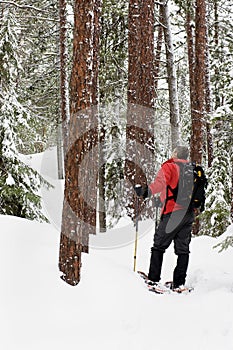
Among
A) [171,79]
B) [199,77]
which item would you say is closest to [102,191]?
[171,79]

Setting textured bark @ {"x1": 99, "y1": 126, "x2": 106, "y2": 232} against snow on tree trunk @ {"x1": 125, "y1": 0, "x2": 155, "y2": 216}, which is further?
textured bark @ {"x1": 99, "y1": 126, "x2": 106, "y2": 232}

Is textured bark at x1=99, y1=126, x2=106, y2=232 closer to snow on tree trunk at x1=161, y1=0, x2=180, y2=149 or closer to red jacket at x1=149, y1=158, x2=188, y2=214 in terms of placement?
snow on tree trunk at x1=161, y1=0, x2=180, y2=149

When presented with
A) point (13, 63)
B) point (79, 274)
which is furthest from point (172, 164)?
point (13, 63)

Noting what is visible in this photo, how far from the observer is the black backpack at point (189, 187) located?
6339 millimetres

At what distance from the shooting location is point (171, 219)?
6.43 meters

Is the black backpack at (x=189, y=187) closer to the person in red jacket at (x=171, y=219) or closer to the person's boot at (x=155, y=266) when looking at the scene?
the person in red jacket at (x=171, y=219)

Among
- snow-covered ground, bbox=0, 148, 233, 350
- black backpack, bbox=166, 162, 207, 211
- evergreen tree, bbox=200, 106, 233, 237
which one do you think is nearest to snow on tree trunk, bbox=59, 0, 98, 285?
snow-covered ground, bbox=0, 148, 233, 350

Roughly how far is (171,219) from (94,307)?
214 cm

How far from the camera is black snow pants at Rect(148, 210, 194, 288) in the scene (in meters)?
6.45

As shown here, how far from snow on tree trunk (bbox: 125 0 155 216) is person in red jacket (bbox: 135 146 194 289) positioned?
10.8ft

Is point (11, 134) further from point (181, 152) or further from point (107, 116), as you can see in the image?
point (107, 116)

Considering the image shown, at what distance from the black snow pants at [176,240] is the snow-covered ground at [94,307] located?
0.99ft

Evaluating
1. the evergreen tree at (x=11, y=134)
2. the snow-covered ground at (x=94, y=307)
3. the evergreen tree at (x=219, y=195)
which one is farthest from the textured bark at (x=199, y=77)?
the snow-covered ground at (x=94, y=307)

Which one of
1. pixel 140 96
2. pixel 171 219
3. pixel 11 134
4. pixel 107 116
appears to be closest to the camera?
pixel 171 219
